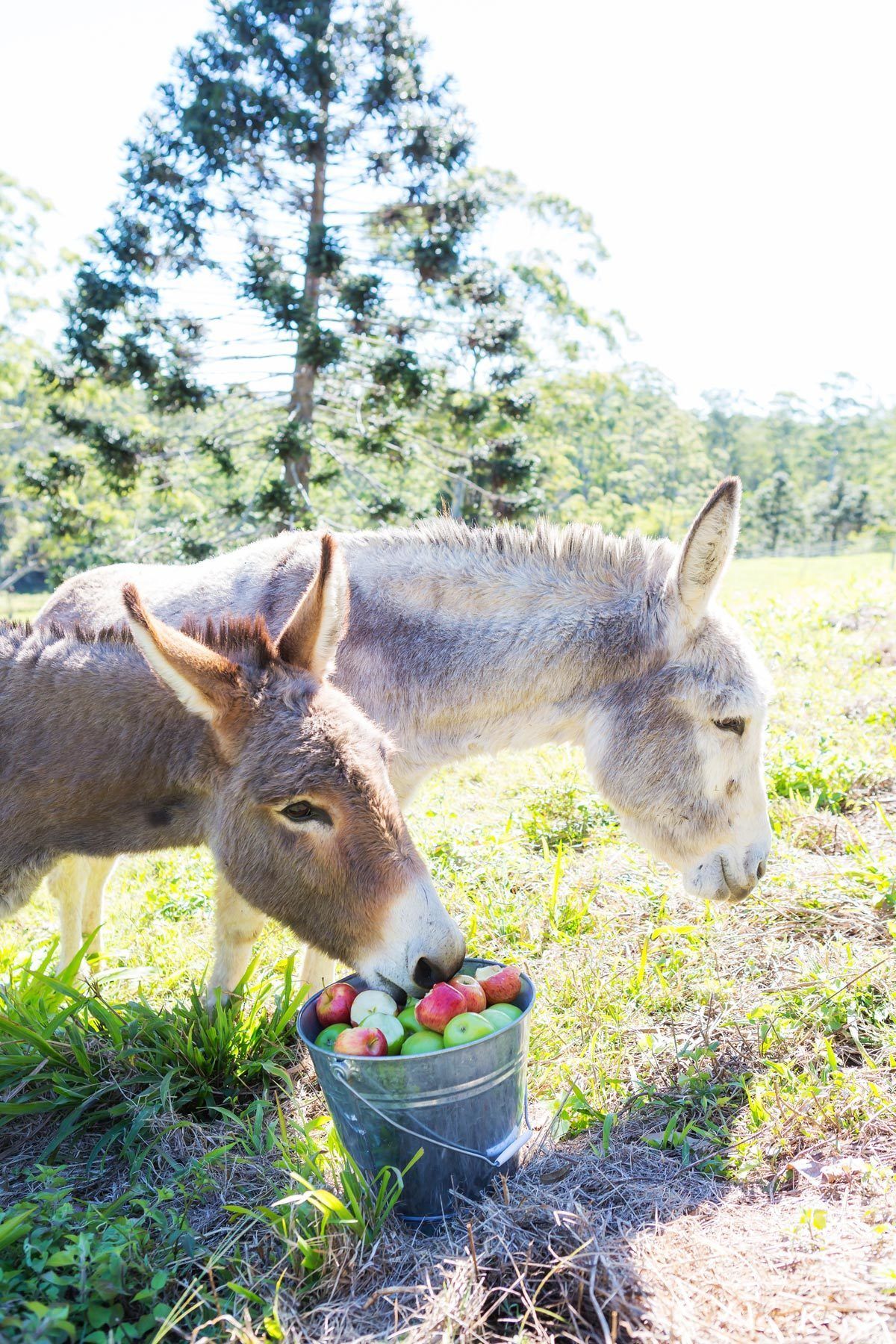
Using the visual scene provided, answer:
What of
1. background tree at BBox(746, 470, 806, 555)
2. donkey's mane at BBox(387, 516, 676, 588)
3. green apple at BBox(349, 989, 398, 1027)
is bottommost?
background tree at BBox(746, 470, 806, 555)

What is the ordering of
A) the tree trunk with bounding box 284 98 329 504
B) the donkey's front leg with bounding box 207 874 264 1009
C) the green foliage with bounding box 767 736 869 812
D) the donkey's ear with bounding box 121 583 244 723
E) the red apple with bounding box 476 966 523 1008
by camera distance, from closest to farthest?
1. the donkey's ear with bounding box 121 583 244 723
2. the red apple with bounding box 476 966 523 1008
3. the donkey's front leg with bounding box 207 874 264 1009
4. the green foliage with bounding box 767 736 869 812
5. the tree trunk with bounding box 284 98 329 504

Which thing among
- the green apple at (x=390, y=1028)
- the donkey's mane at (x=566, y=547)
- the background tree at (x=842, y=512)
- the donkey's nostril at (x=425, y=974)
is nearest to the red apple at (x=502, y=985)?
the donkey's nostril at (x=425, y=974)

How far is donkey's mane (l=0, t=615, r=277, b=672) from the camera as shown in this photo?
295 centimetres

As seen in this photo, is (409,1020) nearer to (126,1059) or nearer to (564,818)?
(126,1059)

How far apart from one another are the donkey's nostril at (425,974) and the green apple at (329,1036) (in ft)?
0.93

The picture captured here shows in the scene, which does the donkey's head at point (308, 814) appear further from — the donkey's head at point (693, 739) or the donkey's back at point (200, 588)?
the donkey's head at point (693, 739)

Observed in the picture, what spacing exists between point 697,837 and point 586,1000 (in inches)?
35.0

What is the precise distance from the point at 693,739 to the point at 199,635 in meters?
2.18

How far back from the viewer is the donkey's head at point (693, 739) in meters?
3.72

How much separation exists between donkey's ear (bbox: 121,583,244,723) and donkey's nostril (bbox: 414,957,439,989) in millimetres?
1032

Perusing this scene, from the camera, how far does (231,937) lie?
3.66 meters

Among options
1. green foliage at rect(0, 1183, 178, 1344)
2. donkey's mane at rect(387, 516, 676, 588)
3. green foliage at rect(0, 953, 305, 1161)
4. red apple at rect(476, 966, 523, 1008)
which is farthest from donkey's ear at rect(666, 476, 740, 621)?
green foliage at rect(0, 1183, 178, 1344)

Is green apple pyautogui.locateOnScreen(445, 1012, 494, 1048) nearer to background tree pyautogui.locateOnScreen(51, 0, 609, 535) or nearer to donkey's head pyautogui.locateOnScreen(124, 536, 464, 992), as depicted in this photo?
donkey's head pyautogui.locateOnScreen(124, 536, 464, 992)

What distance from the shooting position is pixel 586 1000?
3.70 m
